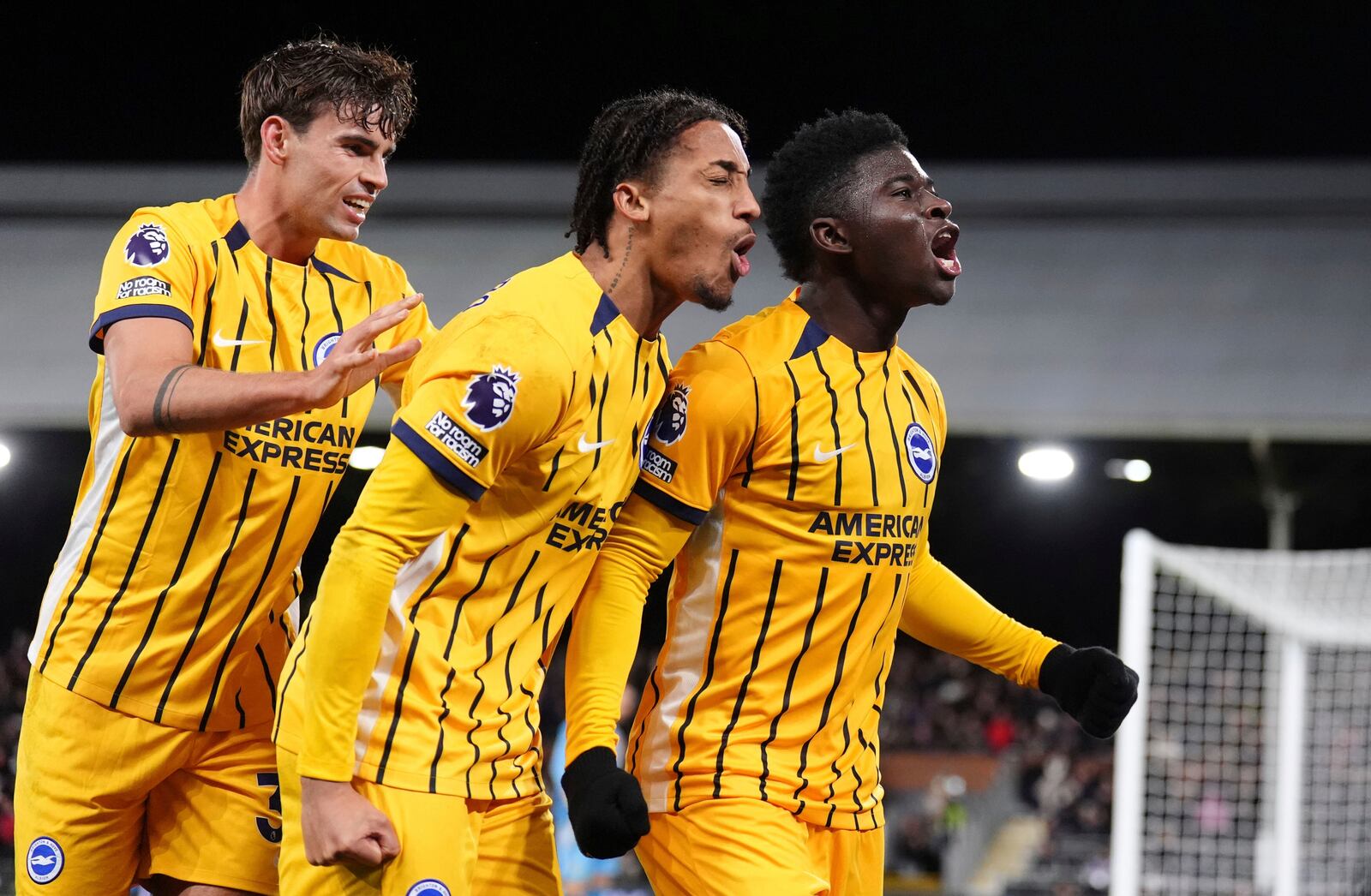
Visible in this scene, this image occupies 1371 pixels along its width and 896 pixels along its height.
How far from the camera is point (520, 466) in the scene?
2584 millimetres

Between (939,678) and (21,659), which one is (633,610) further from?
(939,678)

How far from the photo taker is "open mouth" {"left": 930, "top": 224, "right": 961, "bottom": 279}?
3.11m

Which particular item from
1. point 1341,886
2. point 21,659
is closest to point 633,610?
point 1341,886

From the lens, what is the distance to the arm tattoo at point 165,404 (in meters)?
2.55

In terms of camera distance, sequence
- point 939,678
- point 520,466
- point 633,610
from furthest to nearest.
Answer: point 939,678, point 633,610, point 520,466

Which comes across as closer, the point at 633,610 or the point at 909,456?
the point at 633,610

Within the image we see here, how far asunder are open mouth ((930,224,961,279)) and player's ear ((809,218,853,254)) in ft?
0.58

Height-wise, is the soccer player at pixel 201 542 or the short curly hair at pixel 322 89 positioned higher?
the short curly hair at pixel 322 89

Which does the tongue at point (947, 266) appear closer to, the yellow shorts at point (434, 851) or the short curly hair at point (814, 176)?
the short curly hair at point (814, 176)

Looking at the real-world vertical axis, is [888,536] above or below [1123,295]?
below

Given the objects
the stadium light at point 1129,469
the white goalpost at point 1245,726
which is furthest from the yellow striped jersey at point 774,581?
the stadium light at point 1129,469

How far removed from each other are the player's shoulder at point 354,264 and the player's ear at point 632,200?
53 cm

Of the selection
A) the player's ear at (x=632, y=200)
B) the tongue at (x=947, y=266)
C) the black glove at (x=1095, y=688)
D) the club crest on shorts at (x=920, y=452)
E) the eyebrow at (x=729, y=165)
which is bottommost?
the black glove at (x=1095, y=688)

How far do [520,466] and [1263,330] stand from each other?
7.68 m
